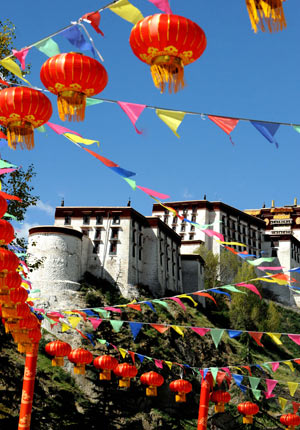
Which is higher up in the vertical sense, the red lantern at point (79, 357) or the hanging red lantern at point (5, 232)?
the hanging red lantern at point (5, 232)

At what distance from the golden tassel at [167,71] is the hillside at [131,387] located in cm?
1903

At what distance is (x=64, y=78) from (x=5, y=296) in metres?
6.26

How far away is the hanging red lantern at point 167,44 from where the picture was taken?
5.87 metres

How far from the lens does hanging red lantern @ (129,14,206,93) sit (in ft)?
19.3

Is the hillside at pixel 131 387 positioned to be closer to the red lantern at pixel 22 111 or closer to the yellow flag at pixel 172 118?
the red lantern at pixel 22 111

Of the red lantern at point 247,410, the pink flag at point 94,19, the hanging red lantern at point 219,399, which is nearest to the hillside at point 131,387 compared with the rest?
the hanging red lantern at point 219,399

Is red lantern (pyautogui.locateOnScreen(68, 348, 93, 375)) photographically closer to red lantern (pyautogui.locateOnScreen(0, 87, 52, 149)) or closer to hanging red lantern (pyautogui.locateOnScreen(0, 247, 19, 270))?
hanging red lantern (pyautogui.locateOnScreen(0, 247, 19, 270))

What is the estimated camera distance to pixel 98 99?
7.27 m

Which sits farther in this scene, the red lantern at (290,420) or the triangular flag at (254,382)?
the red lantern at (290,420)

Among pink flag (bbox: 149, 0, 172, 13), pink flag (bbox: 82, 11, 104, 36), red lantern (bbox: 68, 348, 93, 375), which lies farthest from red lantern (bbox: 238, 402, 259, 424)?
pink flag (bbox: 149, 0, 172, 13)

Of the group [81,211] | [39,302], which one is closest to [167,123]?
[39,302]

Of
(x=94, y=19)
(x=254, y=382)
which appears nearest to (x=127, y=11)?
(x=94, y=19)

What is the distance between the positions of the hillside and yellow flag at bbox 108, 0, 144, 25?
19500 millimetres

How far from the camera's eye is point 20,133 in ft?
24.0
